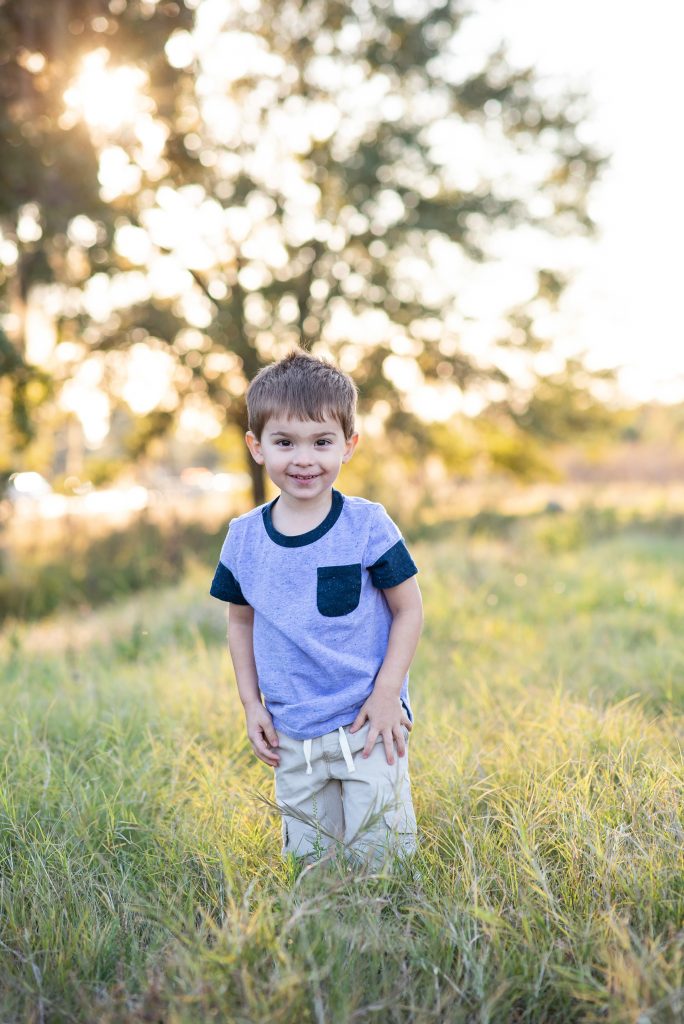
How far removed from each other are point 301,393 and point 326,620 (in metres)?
0.62

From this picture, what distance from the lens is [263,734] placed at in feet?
8.34

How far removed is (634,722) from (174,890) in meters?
1.76

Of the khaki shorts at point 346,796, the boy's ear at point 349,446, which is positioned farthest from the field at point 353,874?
the boy's ear at point 349,446

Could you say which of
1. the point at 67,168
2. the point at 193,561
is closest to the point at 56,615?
the point at 193,561

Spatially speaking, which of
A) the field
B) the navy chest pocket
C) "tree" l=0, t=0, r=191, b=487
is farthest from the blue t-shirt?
"tree" l=0, t=0, r=191, b=487

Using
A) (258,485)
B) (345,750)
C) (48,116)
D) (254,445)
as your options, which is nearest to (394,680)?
(345,750)

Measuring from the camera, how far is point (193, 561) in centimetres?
1040

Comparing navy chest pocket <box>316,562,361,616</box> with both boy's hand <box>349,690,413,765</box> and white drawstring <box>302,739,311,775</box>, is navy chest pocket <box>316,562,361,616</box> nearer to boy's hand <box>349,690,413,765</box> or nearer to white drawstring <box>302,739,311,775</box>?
boy's hand <box>349,690,413,765</box>

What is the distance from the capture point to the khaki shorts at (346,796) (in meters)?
2.40

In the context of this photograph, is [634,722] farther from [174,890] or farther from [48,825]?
[48,825]

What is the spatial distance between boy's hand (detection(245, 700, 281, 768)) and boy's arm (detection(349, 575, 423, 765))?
25cm

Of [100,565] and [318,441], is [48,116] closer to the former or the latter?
[100,565]

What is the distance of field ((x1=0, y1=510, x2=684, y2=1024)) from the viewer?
1877mm

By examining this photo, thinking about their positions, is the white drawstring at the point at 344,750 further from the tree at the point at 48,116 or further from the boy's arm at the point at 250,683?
the tree at the point at 48,116
